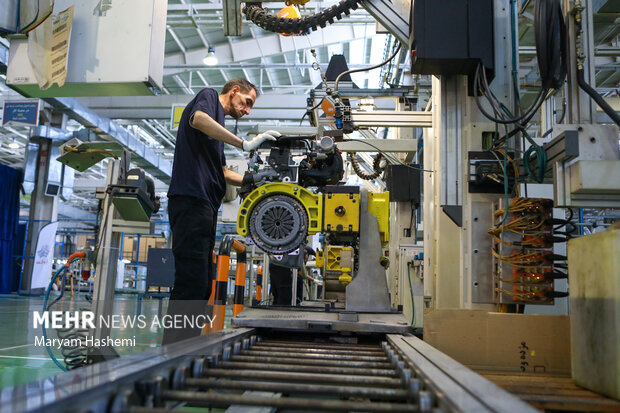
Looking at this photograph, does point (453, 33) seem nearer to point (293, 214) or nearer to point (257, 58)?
point (293, 214)

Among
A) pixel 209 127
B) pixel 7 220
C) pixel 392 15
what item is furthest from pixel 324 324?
pixel 7 220

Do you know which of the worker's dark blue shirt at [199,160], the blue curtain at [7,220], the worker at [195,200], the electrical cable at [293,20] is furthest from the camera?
the blue curtain at [7,220]

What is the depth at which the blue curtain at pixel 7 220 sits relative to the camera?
12.3 m

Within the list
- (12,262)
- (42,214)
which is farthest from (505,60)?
(12,262)

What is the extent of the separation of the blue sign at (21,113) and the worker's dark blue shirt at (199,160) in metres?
8.09

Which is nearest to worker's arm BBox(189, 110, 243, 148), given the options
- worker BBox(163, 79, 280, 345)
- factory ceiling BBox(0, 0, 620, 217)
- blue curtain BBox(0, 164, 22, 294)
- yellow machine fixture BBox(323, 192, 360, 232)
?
worker BBox(163, 79, 280, 345)

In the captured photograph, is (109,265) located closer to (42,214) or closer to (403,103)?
(403,103)

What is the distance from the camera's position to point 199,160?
99.9 inches

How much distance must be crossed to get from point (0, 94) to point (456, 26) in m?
12.4

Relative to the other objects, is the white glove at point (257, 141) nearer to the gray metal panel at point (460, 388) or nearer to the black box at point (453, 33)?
the black box at point (453, 33)

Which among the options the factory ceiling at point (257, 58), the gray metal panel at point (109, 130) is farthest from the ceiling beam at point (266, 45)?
the gray metal panel at point (109, 130)

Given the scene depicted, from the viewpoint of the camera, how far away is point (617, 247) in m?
1.51

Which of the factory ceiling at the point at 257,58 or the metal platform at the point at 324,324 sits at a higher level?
the factory ceiling at the point at 257,58

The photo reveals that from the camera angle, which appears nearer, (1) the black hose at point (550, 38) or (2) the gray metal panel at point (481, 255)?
(1) the black hose at point (550, 38)
